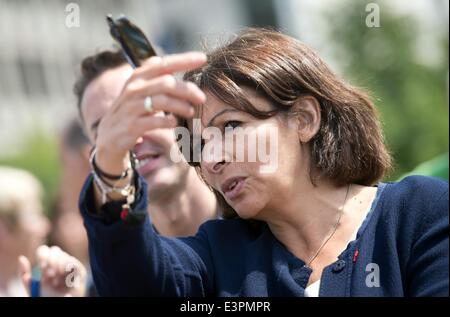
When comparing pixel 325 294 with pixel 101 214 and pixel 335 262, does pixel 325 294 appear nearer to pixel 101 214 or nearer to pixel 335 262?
pixel 335 262

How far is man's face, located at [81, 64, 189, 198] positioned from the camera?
394 centimetres

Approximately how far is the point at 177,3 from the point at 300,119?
59.3m

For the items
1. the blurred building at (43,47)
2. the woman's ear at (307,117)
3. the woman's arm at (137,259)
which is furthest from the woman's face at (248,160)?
the blurred building at (43,47)

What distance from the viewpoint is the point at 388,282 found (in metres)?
2.63

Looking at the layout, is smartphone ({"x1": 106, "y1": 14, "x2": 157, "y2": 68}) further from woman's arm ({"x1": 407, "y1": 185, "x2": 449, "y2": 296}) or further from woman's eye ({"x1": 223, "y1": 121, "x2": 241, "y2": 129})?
woman's arm ({"x1": 407, "y1": 185, "x2": 449, "y2": 296})

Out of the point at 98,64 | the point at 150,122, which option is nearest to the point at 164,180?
the point at 98,64

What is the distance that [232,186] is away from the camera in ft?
9.34

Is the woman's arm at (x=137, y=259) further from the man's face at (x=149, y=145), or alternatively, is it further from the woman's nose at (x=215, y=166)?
the man's face at (x=149, y=145)

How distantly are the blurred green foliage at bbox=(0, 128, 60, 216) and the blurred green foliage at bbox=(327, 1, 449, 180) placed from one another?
1296 cm

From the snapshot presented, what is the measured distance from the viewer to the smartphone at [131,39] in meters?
2.35

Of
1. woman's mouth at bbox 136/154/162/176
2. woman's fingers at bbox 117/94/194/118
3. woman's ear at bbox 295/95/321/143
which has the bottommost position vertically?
woman's mouth at bbox 136/154/162/176

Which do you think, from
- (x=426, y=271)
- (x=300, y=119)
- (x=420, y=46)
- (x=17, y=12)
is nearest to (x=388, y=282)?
(x=426, y=271)

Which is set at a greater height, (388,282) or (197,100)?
(197,100)

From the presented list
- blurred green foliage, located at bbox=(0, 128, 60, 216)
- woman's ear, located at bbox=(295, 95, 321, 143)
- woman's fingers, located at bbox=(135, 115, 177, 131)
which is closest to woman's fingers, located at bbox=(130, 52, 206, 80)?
woman's fingers, located at bbox=(135, 115, 177, 131)
